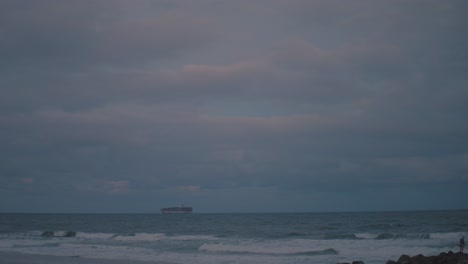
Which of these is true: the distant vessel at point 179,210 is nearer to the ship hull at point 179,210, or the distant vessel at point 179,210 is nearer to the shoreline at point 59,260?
the ship hull at point 179,210

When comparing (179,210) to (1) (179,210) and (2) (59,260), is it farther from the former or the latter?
(2) (59,260)

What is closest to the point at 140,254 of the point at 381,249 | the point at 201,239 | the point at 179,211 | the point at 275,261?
the point at 275,261

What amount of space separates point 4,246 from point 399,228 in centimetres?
3158

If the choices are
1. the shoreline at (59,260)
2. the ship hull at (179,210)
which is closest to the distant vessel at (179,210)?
the ship hull at (179,210)

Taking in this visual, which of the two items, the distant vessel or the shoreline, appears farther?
the distant vessel

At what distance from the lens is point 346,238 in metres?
34.6

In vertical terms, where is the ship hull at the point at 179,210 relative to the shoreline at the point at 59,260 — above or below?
above

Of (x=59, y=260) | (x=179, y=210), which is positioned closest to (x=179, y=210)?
(x=179, y=210)

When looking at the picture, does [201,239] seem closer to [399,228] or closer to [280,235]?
[280,235]

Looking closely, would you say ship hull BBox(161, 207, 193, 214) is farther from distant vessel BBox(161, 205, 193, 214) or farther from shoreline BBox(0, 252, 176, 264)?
shoreline BBox(0, 252, 176, 264)

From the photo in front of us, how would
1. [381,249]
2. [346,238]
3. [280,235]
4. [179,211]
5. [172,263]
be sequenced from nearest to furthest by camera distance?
[172,263], [381,249], [346,238], [280,235], [179,211]

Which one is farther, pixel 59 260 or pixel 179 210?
pixel 179 210

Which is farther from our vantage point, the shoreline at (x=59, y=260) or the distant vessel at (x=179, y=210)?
the distant vessel at (x=179, y=210)

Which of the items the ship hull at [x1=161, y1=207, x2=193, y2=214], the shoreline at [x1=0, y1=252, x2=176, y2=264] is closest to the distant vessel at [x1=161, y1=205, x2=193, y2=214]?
the ship hull at [x1=161, y1=207, x2=193, y2=214]
